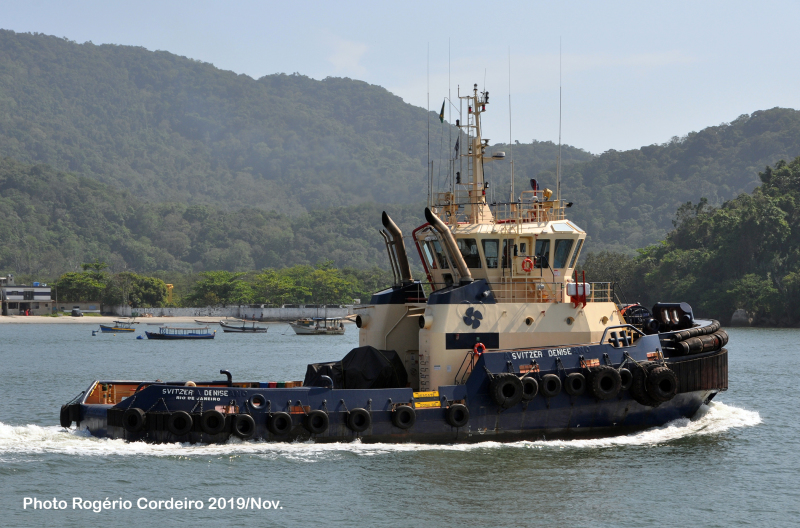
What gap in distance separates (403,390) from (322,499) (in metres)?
2.78

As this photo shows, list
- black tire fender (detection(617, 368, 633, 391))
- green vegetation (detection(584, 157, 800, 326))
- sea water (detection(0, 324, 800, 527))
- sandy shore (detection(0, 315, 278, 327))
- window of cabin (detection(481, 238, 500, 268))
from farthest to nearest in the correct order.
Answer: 1. sandy shore (detection(0, 315, 278, 327))
2. green vegetation (detection(584, 157, 800, 326))
3. window of cabin (detection(481, 238, 500, 268))
4. black tire fender (detection(617, 368, 633, 391))
5. sea water (detection(0, 324, 800, 527))

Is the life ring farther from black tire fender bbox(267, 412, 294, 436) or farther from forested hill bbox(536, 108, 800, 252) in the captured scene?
forested hill bbox(536, 108, 800, 252)

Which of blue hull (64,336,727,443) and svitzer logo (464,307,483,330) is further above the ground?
svitzer logo (464,307,483,330)

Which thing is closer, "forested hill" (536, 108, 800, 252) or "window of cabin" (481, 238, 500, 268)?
"window of cabin" (481, 238, 500, 268)

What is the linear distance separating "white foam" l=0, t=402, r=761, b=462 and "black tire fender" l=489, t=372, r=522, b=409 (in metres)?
0.86

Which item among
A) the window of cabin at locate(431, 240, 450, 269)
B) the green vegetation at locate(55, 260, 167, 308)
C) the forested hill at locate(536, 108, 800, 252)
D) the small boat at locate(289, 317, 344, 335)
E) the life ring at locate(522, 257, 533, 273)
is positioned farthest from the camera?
the forested hill at locate(536, 108, 800, 252)

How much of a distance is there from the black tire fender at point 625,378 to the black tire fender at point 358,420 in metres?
4.78

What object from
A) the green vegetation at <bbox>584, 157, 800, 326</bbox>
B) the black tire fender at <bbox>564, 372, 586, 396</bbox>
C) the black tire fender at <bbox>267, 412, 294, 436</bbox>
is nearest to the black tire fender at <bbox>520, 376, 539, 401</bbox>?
the black tire fender at <bbox>564, 372, 586, 396</bbox>

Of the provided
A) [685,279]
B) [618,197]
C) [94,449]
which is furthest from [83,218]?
[94,449]

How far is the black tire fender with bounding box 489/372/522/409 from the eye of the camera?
52.9 feet

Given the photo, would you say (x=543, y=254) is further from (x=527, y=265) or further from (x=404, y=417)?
(x=404, y=417)

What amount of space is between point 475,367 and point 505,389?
67 cm

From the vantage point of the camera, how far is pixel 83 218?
193500mm

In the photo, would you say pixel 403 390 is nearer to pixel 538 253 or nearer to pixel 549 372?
pixel 549 372
